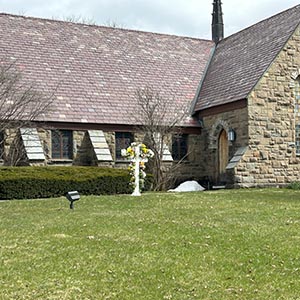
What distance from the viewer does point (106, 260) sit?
7520 mm

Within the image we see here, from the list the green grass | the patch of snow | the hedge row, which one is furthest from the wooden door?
the green grass

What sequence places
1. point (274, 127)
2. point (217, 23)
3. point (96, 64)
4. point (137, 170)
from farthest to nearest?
point (217, 23), point (96, 64), point (274, 127), point (137, 170)

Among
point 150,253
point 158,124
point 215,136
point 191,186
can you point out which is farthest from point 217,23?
point 150,253

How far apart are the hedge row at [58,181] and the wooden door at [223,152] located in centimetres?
647

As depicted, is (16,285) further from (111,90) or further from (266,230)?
(111,90)

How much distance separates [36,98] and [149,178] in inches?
231

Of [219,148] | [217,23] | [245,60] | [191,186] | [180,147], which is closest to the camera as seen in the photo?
[191,186]

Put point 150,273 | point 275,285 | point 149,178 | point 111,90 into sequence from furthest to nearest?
point 111,90, point 149,178, point 150,273, point 275,285

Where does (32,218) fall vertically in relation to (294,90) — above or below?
below

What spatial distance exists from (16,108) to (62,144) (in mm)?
2874

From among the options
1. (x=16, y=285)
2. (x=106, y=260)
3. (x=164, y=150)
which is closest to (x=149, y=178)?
(x=164, y=150)

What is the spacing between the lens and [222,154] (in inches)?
966

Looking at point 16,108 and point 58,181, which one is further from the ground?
point 16,108

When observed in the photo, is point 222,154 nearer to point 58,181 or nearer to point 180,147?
point 180,147
